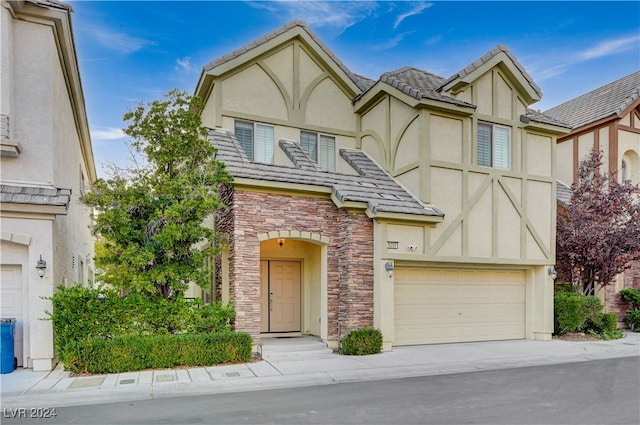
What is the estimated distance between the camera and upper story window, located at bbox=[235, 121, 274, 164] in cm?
1207

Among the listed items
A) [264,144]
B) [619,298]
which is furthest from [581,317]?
[264,144]

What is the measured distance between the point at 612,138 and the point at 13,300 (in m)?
19.4

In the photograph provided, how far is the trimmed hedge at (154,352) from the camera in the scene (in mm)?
7758

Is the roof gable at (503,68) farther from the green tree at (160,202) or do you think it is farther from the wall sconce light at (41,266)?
the wall sconce light at (41,266)

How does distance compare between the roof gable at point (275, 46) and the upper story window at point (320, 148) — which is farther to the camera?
the upper story window at point (320, 148)

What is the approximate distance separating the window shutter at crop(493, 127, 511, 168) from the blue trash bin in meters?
12.5

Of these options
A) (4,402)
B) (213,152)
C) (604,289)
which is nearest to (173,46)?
(213,152)

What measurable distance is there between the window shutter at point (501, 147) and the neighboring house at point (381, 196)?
0.05 m

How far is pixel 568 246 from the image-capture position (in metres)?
13.6

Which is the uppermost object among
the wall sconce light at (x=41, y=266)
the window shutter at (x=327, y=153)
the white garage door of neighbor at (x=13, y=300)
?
the window shutter at (x=327, y=153)

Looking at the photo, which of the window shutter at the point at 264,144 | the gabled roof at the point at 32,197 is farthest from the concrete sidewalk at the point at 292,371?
the window shutter at the point at 264,144

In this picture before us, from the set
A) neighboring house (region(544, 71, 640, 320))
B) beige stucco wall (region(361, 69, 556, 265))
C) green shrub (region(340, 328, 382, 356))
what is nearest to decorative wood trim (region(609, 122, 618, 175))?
neighboring house (region(544, 71, 640, 320))

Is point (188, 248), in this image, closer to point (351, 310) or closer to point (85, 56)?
point (351, 310)

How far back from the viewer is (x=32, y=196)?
816cm
